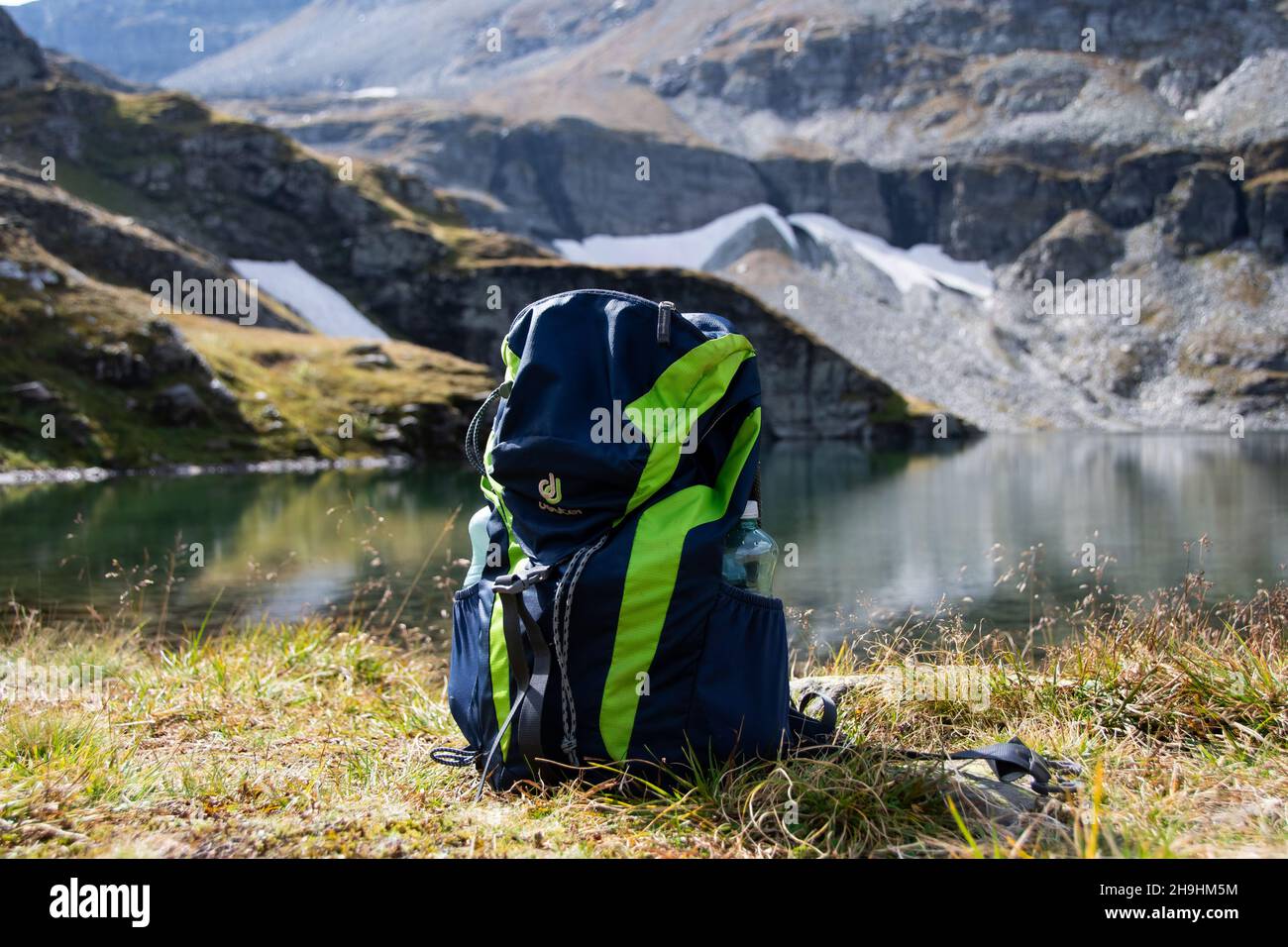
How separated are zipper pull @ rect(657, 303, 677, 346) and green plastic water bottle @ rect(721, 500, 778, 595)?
0.69m

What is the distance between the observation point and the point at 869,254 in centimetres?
16162

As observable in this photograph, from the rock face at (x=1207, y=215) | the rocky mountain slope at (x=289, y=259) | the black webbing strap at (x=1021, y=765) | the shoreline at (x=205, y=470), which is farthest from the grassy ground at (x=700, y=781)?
Result: the rock face at (x=1207, y=215)

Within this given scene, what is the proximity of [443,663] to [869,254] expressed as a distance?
540 feet

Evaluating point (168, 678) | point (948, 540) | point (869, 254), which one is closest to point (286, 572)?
point (168, 678)

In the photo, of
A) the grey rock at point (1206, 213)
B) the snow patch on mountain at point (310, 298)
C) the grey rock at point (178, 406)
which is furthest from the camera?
the grey rock at point (1206, 213)

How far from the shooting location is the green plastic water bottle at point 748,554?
3416 mm

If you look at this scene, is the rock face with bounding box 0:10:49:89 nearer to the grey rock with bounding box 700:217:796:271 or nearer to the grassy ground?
the grey rock with bounding box 700:217:796:271

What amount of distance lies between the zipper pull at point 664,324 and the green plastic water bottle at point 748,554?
2.27 ft

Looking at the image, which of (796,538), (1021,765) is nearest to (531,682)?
(1021,765)

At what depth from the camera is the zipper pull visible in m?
3.24

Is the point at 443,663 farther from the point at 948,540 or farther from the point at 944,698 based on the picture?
the point at 948,540

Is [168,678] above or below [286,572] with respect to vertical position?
above

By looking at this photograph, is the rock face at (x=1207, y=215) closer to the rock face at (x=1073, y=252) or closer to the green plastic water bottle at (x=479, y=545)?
the rock face at (x=1073, y=252)
